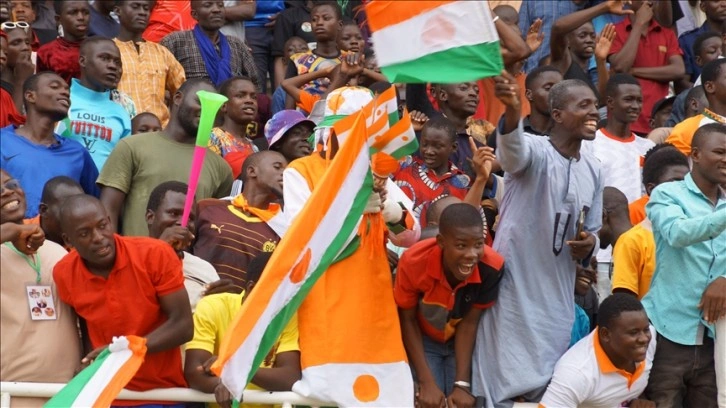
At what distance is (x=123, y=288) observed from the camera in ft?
22.9

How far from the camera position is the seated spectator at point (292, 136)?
31.3 ft

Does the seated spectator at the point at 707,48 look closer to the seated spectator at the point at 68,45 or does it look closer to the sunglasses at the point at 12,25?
the seated spectator at the point at 68,45

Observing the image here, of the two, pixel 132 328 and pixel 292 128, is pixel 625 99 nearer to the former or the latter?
pixel 292 128

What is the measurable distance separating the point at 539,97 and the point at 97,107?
3.01 metres

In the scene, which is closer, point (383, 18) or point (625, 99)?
point (383, 18)

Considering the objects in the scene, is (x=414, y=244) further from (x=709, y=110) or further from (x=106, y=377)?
(x=709, y=110)

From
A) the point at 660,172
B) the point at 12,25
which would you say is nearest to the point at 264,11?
the point at 12,25

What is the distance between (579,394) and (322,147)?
5.93ft

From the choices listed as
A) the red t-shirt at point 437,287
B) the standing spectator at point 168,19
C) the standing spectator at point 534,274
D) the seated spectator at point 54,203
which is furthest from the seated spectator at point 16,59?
the standing spectator at point 534,274

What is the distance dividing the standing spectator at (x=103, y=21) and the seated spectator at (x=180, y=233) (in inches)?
150

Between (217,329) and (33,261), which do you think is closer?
(33,261)

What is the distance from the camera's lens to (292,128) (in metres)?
9.57

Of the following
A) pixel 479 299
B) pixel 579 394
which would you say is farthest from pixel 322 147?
pixel 579 394

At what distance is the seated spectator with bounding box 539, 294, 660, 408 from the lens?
7367mm
